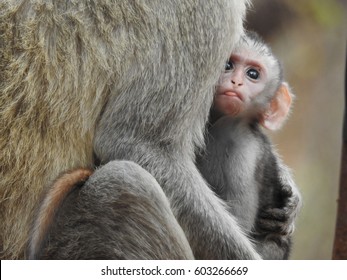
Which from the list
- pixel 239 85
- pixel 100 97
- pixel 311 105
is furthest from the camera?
pixel 311 105

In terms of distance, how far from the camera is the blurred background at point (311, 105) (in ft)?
33.6

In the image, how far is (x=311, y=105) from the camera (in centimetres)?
1134

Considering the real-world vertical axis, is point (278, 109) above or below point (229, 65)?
below

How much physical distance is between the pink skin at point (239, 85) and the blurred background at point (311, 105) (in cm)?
382

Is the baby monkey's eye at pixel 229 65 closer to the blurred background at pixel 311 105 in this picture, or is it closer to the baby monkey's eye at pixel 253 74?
the baby monkey's eye at pixel 253 74

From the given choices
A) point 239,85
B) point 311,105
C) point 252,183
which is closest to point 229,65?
point 239,85

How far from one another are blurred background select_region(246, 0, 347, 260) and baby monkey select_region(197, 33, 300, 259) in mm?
3772

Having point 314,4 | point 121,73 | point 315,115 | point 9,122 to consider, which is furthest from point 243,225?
point 315,115

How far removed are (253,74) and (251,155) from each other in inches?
21.7

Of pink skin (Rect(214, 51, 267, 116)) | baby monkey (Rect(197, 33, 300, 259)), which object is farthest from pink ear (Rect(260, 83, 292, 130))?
pink skin (Rect(214, 51, 267, 116))

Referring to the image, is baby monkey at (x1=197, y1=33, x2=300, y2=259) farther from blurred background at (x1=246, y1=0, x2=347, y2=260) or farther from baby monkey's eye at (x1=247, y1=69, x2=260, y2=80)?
blurred background at (x1=246, y1=0, x2=347, y2=260)

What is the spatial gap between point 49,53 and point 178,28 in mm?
767

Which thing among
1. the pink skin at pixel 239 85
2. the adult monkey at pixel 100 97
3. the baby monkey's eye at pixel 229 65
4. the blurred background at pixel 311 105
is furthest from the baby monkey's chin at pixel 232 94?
the blurred background at pixel 311 105

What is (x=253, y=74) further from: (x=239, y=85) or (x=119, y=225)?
(x=119, y=225)
